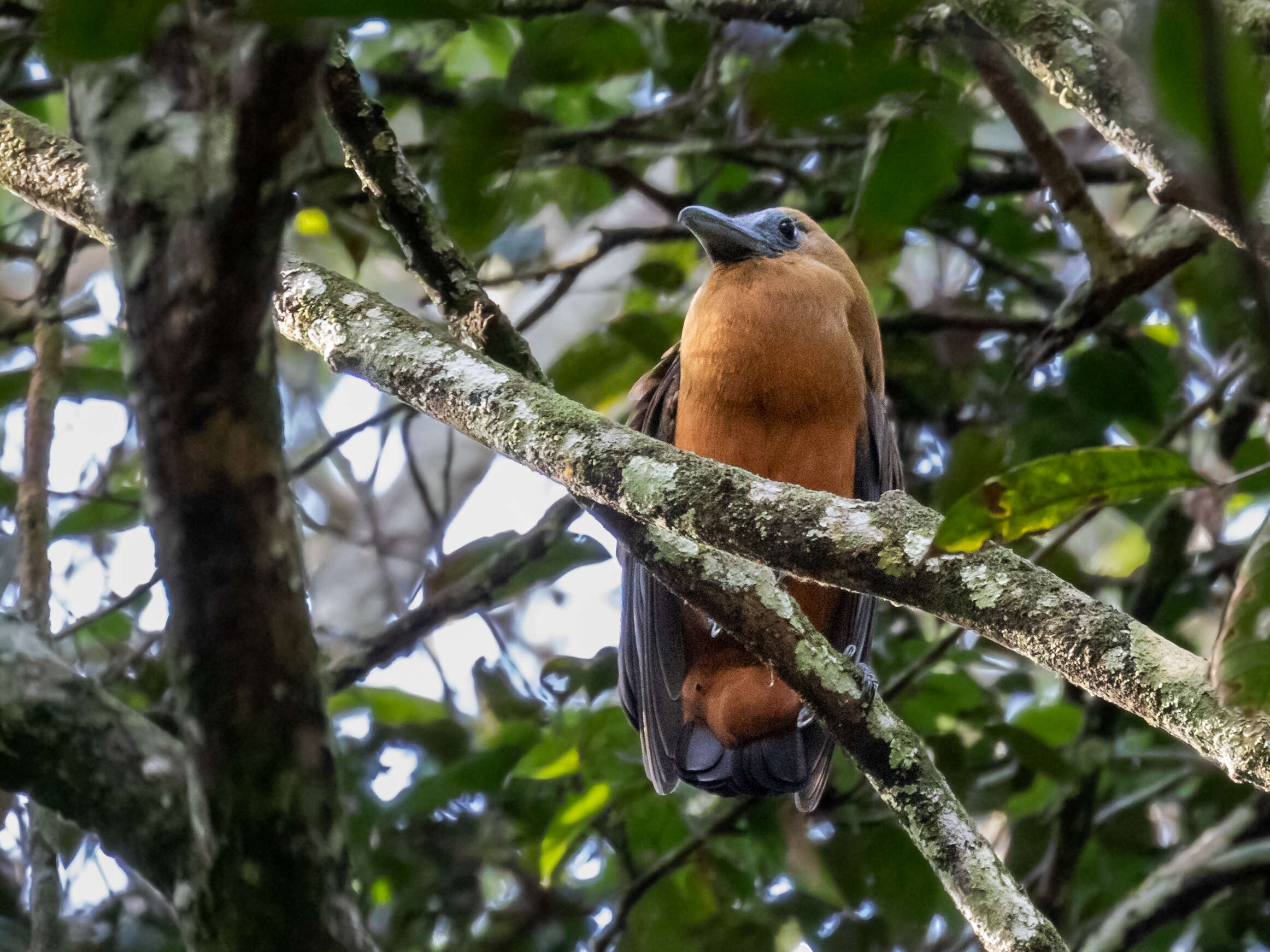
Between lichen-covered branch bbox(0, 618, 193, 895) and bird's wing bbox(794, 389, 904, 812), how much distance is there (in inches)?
82.2

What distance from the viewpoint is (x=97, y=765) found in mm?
1311

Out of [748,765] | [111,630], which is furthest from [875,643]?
[111,630]

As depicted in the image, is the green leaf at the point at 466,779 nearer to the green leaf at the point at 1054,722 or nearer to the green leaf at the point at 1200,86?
the green leaf at the point at 1054,722

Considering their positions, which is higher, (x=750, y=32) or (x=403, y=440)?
(x=403, y=440)

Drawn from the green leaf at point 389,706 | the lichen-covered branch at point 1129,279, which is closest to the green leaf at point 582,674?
the green leaf at point 389,706

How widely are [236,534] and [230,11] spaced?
1.43 feet

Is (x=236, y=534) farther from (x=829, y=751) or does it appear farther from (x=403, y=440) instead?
(x=403, y=440)

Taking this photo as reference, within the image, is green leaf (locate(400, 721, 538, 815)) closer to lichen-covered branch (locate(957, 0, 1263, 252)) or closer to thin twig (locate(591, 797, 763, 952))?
thin twig (locate(591, 797, 763, 952))

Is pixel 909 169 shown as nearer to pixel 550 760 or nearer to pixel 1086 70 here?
pixel 1086 70

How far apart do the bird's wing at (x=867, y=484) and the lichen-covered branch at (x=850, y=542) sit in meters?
1.56

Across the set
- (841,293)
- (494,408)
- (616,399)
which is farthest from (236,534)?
(616,399)

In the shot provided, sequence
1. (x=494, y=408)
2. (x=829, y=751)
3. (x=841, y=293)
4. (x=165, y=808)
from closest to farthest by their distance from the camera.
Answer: (x=165, y=808) < (x=494, y=408) < (x=829, y=751) < (x=841, y=293)

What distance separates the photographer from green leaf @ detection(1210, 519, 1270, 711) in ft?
3.49

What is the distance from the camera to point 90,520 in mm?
3369
